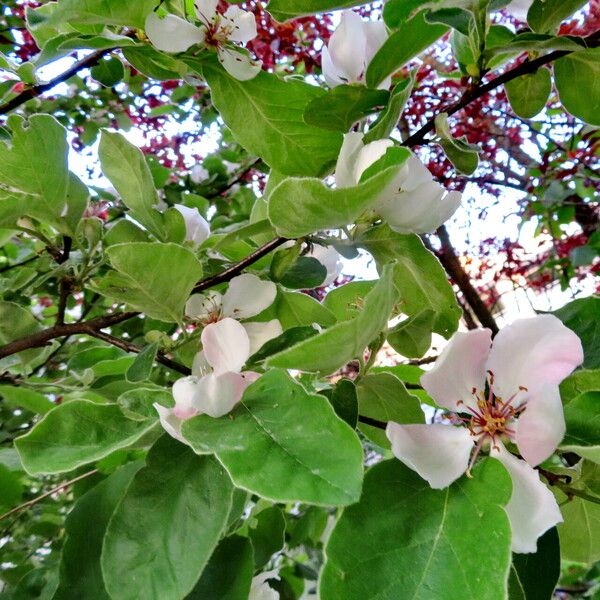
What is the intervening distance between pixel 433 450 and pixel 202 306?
10.0 inches

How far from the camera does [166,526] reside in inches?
12.8

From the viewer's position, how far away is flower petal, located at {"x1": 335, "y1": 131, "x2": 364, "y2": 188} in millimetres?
383

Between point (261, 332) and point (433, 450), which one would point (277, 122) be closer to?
point (261, 332)

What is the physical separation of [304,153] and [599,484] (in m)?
0.30

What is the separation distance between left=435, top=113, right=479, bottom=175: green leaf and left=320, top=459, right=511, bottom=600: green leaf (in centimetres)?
21

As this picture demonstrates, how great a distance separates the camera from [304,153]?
47 cm

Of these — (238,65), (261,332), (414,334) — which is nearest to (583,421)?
(414,334)

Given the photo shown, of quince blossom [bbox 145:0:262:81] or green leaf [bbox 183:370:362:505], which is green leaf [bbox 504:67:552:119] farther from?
green leaf [bbox 183:370:362:505]

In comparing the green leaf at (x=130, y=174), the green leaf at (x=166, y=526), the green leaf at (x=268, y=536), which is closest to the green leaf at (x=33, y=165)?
the green leaf at (x=130, y=174)

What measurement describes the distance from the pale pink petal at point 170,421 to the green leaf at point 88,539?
3.5 inches

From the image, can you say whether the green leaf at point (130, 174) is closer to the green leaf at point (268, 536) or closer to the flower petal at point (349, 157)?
the flower petal at point (349, 157)

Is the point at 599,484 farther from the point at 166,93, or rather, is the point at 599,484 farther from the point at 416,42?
the point at 166,93

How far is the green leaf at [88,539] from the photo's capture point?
41 cm

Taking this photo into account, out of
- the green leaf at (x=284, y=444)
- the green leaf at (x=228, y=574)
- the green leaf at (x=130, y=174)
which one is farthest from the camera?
the green leaf at (x=130, y=174)
